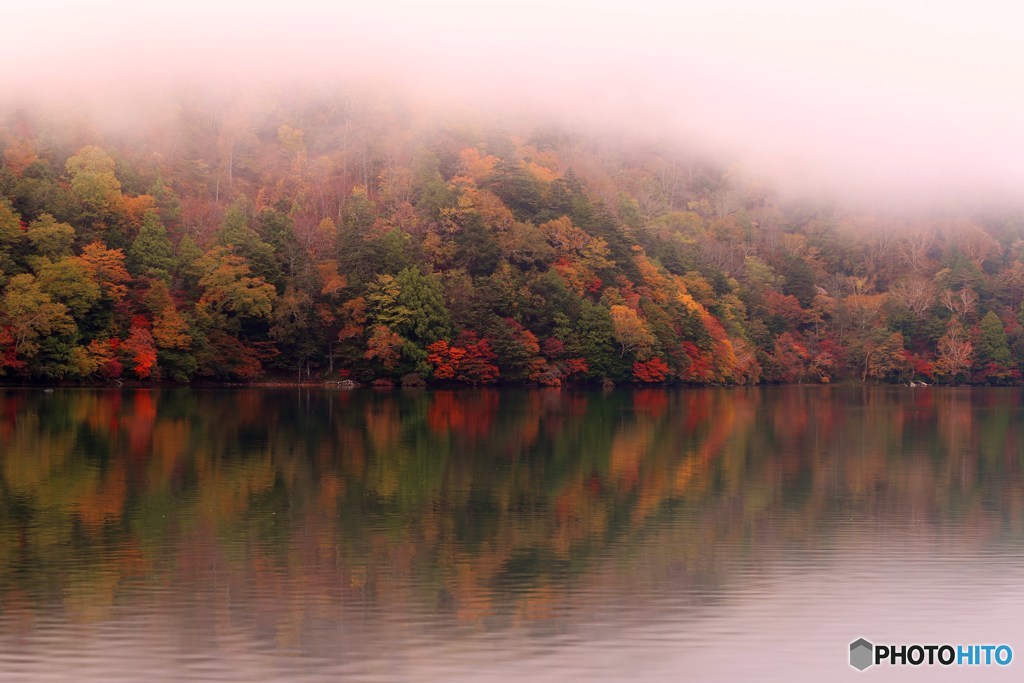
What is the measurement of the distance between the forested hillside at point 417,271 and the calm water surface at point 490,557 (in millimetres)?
33147

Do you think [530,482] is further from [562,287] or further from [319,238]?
[319,238]

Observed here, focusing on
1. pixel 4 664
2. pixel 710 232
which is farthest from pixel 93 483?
pixel 710 232

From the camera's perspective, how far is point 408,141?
109812mm

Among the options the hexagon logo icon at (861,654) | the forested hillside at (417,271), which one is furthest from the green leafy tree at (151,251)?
the hexagon logo icon at (861,654)

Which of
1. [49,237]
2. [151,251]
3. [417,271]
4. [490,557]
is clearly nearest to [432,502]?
[490,557]

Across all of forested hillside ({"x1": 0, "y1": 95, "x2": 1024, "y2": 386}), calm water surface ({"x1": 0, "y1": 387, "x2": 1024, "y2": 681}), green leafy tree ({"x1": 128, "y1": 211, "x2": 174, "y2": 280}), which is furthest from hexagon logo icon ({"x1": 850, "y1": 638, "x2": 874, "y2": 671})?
green leafy tree ({"x1": 128, "y1": 211, "x2": 174, "y2": 280})

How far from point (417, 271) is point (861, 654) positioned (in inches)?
2385

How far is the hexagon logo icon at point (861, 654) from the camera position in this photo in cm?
1128

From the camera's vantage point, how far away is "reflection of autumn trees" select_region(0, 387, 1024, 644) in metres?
14.0

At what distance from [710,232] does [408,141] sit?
35.8m

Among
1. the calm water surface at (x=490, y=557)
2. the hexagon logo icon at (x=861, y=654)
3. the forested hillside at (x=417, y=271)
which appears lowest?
the hexagon logo icon at (x=861, y=654)

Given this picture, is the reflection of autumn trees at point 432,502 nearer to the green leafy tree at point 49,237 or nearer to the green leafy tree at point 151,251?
the green leafy tree at point 49,237

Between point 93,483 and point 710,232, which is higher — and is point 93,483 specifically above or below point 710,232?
below

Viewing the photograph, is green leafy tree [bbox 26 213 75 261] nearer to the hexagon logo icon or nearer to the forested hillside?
the forested hillside
